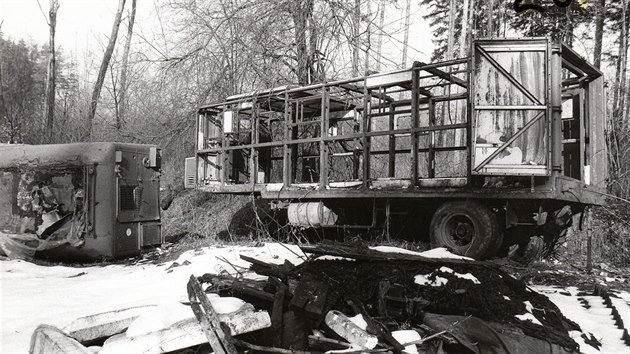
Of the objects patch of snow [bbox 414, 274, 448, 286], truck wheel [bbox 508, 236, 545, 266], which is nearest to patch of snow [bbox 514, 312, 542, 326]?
patch of snow [bbox 414, 274, 448, 286]

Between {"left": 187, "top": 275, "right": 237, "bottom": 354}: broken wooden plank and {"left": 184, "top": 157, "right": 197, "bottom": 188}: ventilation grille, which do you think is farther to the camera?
{"left": 184, "top": 157, "right": 197, "bottom": 188}: ventilation grille

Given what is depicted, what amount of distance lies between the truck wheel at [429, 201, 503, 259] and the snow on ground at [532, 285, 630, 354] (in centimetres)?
113

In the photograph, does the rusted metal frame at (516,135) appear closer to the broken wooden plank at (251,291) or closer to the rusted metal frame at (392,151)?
the rusted metal frame at (392,151)

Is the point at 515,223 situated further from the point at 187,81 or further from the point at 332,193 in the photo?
the point at 187,81

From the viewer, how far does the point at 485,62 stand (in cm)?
713

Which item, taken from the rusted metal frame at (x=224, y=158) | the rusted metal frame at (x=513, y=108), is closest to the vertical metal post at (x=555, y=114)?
the rusted metal frame at (x=513, y=108)

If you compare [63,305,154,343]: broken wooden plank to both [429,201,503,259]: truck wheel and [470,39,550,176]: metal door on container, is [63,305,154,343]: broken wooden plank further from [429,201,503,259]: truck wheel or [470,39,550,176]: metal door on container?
[470,39,550,176]: metal door on container

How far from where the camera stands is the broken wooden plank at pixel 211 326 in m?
3.58

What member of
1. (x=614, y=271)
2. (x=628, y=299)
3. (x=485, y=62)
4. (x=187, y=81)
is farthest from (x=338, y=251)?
(x=187, y=81)

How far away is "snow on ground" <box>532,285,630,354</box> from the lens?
4.07m

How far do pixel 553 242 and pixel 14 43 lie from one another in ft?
128

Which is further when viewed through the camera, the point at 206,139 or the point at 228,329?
the point at 206,139

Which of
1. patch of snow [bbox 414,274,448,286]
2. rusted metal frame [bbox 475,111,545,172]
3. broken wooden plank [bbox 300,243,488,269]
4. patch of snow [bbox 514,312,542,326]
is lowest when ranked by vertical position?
patch of snow [bbox 514,312,542,326]

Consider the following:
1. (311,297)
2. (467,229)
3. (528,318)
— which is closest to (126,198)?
(467,229)
